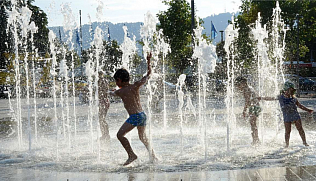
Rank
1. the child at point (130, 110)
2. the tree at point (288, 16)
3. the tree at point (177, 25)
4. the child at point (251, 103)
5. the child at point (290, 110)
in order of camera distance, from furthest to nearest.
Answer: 1. the tree at point (288, 16)
2. the tree at point (177, 25)
3. the child at point (251, 103)
4. the child at point (290, 110)
5. the child at point (130, 110)

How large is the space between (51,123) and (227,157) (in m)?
8.17

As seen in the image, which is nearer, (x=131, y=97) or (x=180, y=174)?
(x=180, y=174)

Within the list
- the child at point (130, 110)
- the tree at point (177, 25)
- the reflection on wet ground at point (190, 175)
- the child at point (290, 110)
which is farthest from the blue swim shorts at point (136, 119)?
the tree at point (177, 25)

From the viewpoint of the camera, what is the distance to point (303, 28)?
113ft

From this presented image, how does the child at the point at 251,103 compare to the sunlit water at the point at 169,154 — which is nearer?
the sunlit water at the point at 169,154

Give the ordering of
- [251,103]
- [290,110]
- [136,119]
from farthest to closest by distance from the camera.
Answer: [251,103], [290,110], [136,119]

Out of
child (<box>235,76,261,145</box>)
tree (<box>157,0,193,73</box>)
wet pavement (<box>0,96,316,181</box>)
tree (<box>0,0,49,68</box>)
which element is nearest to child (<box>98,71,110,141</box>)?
wet pavement (<box>0,96,316,181</box>)

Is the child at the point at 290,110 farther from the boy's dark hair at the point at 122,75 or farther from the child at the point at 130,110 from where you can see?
the boy's dark hair at the point at 122,75

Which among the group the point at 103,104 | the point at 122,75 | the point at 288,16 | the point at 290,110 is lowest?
the point at 290,110

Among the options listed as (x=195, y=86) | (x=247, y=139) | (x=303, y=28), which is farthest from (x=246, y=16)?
(x=247, y=139)

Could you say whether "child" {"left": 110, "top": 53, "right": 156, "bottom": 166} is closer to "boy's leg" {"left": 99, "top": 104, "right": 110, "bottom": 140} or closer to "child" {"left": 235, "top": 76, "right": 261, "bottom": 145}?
"boy's leg" {"left": 99, "top": 104, "right": 110, "bottom": 140}

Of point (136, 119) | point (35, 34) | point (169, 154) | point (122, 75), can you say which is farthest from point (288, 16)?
point (136, 119)

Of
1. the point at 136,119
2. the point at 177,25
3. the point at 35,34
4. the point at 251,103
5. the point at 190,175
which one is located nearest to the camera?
the point at 190,175

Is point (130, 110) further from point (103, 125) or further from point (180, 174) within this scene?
point (103, 125)
